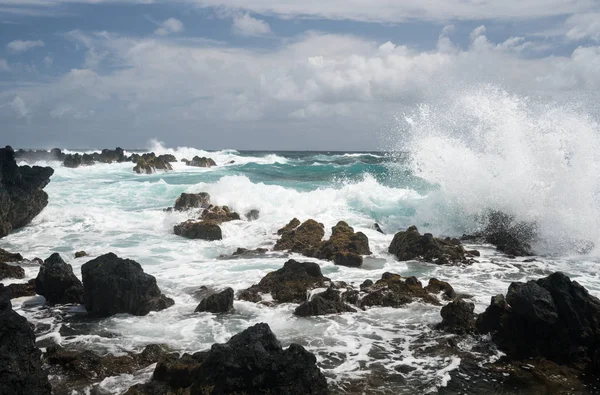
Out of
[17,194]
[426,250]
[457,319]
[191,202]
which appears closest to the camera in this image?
[457,319]

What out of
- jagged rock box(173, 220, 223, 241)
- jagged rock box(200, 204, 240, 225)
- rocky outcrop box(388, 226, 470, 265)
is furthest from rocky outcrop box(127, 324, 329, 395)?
jagged rock box(200, 204, 240, 225)

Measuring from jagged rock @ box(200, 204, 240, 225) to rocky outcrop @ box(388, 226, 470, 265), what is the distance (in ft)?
22.8

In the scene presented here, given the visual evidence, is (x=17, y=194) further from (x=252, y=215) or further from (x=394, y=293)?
(x=394, y=293)

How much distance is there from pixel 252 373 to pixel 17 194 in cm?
1649

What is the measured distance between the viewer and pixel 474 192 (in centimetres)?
1850

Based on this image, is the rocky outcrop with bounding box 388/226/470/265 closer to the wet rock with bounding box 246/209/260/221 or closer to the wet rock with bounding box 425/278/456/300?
the wet rock with bounding box 425/278/456/300

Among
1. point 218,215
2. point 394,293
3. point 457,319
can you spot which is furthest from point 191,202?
point 457,319

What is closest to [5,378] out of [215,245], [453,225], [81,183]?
[215,245]

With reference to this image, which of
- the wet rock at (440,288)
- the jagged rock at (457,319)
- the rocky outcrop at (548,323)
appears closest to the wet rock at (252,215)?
the wet rock at (440,288)

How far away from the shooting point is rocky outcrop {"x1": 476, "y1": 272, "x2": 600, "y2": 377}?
748 cm

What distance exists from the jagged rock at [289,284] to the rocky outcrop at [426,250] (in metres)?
3.91

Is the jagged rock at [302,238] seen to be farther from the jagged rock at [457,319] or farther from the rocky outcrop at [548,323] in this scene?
the rocky outcrop at [548,323]

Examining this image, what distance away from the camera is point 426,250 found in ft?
45.8

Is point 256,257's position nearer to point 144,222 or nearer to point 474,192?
point 144,222
